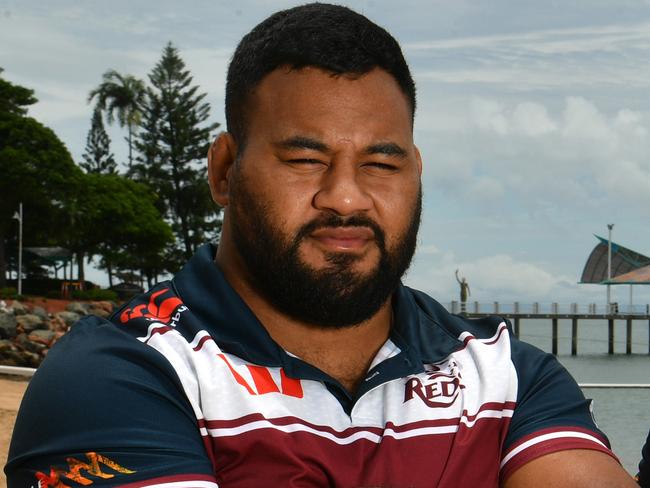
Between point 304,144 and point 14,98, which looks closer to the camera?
point 304,144

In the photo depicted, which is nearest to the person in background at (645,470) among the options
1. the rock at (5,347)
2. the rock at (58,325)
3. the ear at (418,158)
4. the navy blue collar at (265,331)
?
the navy blue collar at (265,331)

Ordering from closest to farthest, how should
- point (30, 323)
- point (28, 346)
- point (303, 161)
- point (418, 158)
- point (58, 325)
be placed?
point (303, 161) → point (418, 158) → point (28, 346) → point (30, 323) → point (58, 325)

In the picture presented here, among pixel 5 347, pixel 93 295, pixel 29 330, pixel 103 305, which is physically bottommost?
pixel 103 305

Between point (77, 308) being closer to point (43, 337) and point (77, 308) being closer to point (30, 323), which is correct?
point (30, 323)

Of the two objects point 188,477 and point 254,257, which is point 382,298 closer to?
point 254,257

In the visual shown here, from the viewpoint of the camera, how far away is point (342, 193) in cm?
187

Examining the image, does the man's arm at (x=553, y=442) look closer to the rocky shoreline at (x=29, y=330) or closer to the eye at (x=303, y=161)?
the eye at (x=303, y=161)

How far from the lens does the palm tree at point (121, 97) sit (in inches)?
2051

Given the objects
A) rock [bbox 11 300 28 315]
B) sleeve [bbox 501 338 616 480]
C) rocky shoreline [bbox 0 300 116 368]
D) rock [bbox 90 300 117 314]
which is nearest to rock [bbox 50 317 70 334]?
rocky shoreline [bbox 0 300 116 368]

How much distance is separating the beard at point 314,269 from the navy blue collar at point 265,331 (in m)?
0.08

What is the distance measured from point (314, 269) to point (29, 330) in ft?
94.6

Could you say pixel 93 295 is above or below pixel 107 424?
below

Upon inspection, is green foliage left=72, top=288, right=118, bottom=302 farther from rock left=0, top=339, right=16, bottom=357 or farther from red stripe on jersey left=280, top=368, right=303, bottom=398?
red stripe on jersey left=280, top=368, right=303, bottom=398

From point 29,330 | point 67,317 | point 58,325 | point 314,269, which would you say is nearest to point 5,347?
point 29,330
